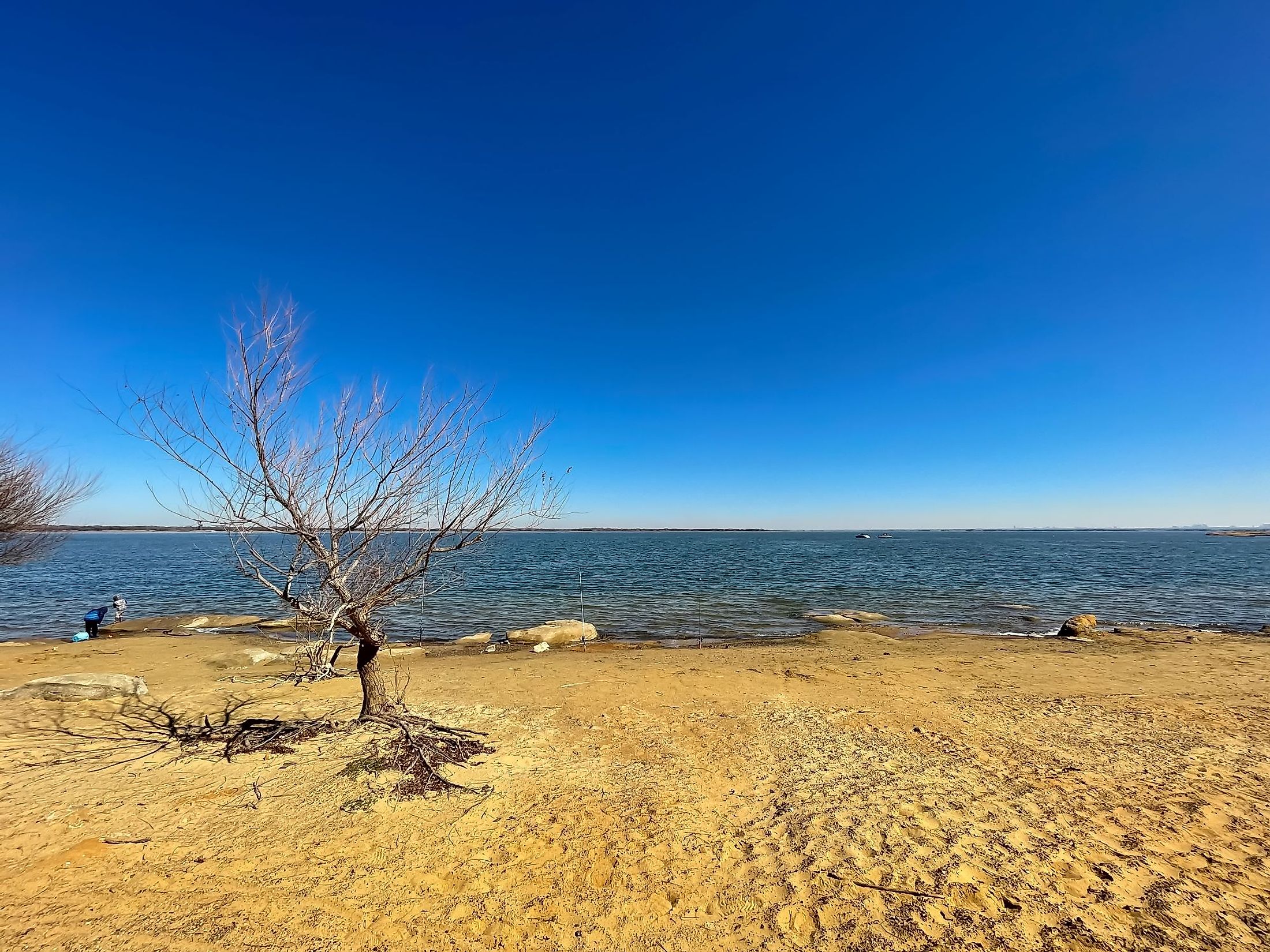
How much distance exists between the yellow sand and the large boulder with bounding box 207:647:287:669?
458 centimetres

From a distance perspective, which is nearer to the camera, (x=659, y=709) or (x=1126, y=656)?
(x=659, y=709)

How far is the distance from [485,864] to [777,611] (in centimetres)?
2130

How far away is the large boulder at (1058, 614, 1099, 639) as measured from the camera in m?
18.2

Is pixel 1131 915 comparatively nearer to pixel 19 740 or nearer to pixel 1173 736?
pixel 1173 736

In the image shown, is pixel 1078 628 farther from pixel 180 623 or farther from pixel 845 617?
pixel 180 623

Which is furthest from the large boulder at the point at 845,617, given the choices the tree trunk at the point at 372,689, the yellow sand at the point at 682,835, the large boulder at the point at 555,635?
the tree trunk at the point at 372,689

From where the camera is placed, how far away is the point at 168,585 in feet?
112

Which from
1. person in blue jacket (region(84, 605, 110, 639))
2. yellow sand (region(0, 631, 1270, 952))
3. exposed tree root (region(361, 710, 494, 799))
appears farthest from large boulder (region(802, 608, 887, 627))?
person in blue jacket (region(84, 605, 110, 639))

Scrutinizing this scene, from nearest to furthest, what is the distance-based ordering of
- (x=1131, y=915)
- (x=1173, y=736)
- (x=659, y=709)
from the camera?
(x=1131, y=915) < (x=1173, y=736) < (x=659, y=709)

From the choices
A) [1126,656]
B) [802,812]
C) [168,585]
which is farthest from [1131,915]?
[168,585]

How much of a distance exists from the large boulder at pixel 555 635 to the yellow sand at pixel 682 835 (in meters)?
8.41

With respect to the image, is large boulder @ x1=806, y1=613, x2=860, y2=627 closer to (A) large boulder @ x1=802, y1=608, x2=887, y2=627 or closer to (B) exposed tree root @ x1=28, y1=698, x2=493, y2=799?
(A) large boulder @ x1=802, y1=608, x2=887, y2=627

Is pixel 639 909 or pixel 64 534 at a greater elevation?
pixel 64 534

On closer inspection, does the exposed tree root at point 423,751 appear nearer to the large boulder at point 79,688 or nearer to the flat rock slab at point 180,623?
the large boulder at point 79,688
